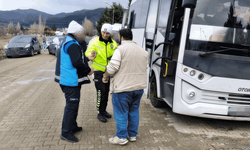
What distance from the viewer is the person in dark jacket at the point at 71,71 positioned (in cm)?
336

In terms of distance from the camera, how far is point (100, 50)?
4.18 m

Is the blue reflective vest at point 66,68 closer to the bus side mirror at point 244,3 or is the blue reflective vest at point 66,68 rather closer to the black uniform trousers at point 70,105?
the black uniform trousers at point 70,105

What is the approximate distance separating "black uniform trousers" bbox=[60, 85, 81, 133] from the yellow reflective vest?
2.73 feet

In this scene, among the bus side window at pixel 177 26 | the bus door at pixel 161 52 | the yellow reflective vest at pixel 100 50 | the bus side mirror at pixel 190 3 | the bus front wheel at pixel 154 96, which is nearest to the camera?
the bus side mirror at pixel 190 3

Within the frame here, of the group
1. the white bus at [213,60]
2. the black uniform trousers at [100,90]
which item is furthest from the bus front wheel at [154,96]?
the black uniform trousers at [100,90]

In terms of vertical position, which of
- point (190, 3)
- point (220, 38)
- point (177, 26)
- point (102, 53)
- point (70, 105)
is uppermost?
point (190, 3)

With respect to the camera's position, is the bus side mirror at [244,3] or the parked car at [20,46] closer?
the bus side mirror at [244,3]

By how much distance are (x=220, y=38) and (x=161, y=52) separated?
52.9 inches

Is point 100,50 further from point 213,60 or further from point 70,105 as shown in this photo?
point 213,60

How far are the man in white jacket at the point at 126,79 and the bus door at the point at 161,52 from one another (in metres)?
1.12

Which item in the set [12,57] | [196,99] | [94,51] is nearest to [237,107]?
[196,99]

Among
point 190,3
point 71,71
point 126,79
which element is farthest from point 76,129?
point 190,3

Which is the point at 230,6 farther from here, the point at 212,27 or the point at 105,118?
the point at 105,118

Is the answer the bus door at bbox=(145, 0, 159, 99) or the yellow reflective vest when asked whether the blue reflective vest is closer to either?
the yellow reflective vest
